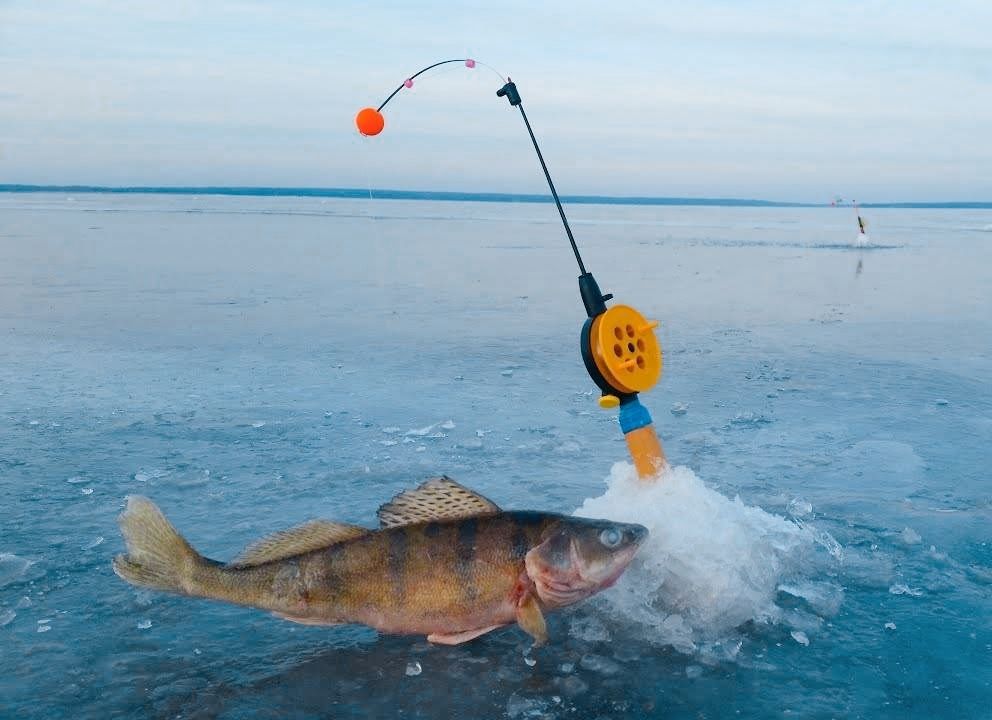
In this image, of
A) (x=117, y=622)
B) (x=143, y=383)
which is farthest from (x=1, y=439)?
(x=117, y=622)

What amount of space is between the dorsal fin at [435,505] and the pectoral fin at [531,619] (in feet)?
1.09

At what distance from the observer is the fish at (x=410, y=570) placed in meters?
3.08

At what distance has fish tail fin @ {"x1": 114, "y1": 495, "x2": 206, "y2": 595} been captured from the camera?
→ 3.08 meters

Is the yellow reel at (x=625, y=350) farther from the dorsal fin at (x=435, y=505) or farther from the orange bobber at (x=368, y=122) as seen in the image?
the orange bobber at (x=368, y=122)

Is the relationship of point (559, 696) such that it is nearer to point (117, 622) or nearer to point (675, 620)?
point (675, 620)

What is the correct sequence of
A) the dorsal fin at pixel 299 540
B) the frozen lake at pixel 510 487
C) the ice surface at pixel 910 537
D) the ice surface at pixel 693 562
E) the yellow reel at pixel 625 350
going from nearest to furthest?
the frozen lake at pixel 510 487 → the dorsal fin at pixel 299 540 → the ice surface at pixel 693 562 → the yellow reel at pixel 625 350 → the ice surface at pixel 910 537

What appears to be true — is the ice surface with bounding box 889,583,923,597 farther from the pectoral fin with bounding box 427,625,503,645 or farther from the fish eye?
the pectoral fin with bounding box 427,625,503,645

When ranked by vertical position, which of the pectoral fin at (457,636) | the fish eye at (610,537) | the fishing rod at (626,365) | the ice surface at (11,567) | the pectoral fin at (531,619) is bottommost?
the ice surface at (11,567)

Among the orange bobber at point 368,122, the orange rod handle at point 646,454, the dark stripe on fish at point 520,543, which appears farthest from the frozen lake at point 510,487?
the orange bobber at point 368,122

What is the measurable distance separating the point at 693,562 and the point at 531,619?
31.8 inches

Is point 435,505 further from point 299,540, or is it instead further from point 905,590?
point 905,590

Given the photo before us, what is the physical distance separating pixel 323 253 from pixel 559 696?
1782 cm

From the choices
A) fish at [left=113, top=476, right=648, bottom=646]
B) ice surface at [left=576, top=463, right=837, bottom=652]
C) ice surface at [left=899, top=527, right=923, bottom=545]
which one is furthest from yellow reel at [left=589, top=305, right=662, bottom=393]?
ice surface at [left=899, top=527, right=923, bottom=545]

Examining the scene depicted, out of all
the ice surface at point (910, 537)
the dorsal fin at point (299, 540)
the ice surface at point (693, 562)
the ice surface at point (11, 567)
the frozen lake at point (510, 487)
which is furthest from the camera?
the ice surface at point (910, 537)
